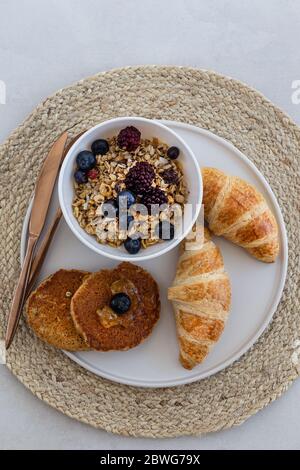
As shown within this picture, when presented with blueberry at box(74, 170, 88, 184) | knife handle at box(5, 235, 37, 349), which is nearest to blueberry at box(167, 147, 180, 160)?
blueberry at box(74, 170, 88, 184)

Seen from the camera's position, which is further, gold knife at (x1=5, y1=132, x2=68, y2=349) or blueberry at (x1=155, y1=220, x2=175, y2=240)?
gold knife at (x1=5, y1=132, x2=68, y2=349)

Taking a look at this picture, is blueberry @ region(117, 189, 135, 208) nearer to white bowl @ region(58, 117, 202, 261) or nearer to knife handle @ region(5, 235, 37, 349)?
white bowl @ region(58, 117, 202, 261)

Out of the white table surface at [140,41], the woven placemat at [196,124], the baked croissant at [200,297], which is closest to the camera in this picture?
the baked croissant at [200,297]

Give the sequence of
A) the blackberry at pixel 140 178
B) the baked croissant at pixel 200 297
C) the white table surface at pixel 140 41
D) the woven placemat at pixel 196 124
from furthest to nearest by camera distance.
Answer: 1. the white table surface at pixel 140 41
2. the woven placemat at pixel 196 124
3. the baked croissant at pixel 200 297
4. the blackberry at pixel 140 178

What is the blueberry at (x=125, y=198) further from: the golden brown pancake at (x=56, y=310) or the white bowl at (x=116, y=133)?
the golden brown pancake at (x=56, y=310)

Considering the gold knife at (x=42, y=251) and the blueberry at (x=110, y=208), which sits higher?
the blueberry at (x=110, y=208)

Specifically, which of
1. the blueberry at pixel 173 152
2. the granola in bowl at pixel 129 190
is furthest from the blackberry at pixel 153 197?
the blueberry at pixel 173 152

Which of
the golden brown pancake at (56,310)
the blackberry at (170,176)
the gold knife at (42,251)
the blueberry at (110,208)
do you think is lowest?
the golden brown pancake at (56,310)

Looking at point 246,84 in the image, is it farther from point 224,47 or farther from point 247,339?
point 247,339
